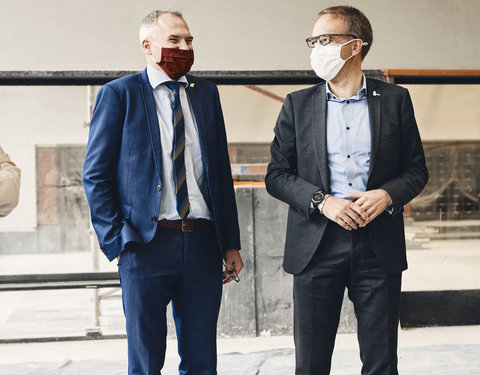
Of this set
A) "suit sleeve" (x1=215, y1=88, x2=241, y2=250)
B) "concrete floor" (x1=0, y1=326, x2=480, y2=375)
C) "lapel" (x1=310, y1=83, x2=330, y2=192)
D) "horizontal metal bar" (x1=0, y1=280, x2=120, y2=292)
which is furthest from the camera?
"horizontal metal bar" (x1=0, y1=280, x2=120, y2=292)

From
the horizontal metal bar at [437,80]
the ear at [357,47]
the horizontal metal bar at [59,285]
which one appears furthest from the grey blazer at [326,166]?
the horizontal metal bar at [59,285]

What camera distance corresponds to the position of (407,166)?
218 cm

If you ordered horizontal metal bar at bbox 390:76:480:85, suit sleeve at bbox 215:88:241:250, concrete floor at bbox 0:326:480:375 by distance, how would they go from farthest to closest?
horizontal metal bar at bbox 390:76:480:85 → concrete floor at bbox 0:326:480:375 → suit sleeve at bbox 215:88:241:250

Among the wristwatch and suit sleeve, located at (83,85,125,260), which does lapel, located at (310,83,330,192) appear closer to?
the wristwatch

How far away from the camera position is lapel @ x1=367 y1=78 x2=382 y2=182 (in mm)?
2064

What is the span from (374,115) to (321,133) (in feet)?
0.68

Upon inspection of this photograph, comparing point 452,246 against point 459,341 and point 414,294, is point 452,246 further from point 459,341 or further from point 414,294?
point 459,341

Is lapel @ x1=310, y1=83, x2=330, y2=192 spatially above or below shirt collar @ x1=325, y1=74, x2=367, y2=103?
below

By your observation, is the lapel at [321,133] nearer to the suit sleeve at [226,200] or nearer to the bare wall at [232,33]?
the suit sleeve at [226,200]

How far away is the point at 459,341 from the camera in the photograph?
3969 mm

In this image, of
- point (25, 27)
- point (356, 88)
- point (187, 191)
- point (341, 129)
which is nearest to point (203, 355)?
point (187, 191)

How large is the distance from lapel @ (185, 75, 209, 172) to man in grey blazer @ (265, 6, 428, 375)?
0.31 meters

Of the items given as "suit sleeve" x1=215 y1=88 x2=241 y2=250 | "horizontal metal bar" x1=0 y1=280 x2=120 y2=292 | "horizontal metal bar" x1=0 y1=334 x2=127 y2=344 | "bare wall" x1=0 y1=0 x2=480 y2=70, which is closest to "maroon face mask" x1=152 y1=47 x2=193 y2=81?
"suit sleeve" x1=215 y1=88 x2=241 y2=250

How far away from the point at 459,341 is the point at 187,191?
2804 millimetres
